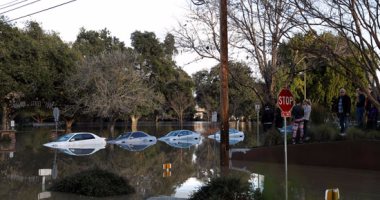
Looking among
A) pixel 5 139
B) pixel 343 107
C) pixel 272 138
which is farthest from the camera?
pixel 5 139

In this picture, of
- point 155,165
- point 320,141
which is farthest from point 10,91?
point 320,141

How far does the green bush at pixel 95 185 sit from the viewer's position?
13.9m

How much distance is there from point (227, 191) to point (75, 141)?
98.7 ft

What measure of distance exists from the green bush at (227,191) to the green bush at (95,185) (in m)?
3.58

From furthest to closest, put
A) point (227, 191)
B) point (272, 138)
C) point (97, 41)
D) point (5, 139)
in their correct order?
point (97, 41) < point (5, 139) < point (272, 138) < point (227, 191)

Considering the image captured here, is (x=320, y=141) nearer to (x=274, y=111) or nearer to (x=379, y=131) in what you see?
(x=379, y=131)

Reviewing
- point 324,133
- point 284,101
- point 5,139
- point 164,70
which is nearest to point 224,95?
point 284,101

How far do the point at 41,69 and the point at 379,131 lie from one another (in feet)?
125

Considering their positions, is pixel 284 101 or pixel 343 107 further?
pixel 343 107

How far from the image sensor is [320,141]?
71.1 feet

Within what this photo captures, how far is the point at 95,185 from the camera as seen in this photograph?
13883 millimetres

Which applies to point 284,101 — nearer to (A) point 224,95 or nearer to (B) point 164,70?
(A) point 224,95

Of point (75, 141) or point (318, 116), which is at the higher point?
point (318, 116)

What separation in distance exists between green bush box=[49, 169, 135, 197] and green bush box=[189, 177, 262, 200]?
3.58 meters
